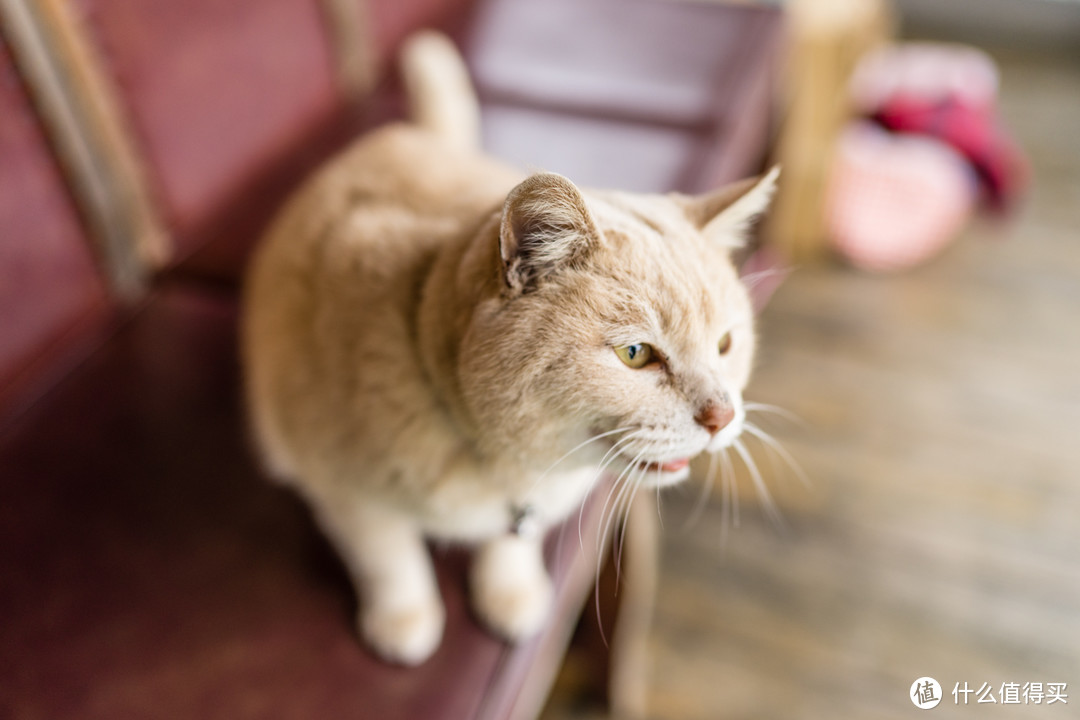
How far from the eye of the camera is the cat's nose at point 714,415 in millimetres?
616

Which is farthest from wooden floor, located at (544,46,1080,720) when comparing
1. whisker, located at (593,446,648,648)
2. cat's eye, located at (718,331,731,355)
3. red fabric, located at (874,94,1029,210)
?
cat's eye, located at (718,331,731,355)

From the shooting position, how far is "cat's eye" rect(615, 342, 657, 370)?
2.05 ft

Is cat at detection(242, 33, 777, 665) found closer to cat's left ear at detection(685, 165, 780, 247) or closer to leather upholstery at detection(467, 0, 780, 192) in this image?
cat's left ear at detection(685, 165, 780, 247)

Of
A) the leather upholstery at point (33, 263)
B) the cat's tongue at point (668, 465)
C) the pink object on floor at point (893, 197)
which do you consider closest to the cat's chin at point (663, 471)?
the cat's tongue at point (668, 465)

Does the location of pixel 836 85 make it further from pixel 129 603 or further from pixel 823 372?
pixel 129 603

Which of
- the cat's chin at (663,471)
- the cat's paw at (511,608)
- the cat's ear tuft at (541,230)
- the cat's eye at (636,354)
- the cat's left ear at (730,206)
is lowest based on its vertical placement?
the cat's paw at (511,608)

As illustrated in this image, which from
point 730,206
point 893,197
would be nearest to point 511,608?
point 730,206

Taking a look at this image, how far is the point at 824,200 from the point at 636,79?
0.74m

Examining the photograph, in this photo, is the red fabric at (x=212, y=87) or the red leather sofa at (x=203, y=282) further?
the red fabric at (x=212, y=87)

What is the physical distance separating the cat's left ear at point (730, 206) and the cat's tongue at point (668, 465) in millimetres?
207

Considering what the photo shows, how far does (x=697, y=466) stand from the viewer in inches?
37.7

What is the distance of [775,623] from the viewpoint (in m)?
1.33

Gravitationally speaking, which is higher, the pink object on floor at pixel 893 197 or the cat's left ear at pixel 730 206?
the cat's left ear at pixel 730 206

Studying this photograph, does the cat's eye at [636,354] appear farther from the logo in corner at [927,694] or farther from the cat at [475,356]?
the logo in corner at [927,694]
